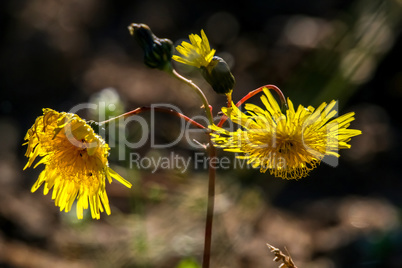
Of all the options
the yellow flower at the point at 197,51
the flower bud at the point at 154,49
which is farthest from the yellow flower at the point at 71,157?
the yellow flower at the point at 197,51

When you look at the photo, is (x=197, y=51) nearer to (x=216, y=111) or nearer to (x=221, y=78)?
(x=221, y=78)

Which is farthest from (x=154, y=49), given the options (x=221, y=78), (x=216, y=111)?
(x=216, y=111)

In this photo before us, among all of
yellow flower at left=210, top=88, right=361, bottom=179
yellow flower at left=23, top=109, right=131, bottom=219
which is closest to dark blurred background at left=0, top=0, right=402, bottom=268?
yellow flower at left=23, top=109, right=131, bottom=219

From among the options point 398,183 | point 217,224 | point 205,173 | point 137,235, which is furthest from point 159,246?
point 398,183

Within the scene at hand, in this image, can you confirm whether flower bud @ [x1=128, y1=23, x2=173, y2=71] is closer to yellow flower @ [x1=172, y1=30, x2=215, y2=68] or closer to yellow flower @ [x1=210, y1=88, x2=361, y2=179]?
yellow flower @ [x1=172, y1=30, x2=215, y2=68]

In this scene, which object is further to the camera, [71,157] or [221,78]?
[71,157]

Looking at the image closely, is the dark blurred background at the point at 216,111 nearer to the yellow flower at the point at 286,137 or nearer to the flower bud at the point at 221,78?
the yellow flower at the point at 286,137
